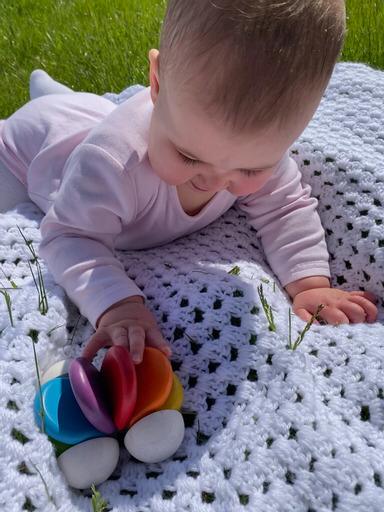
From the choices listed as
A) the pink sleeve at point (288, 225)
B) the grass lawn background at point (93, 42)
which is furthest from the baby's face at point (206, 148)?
the grass lawn background at point (93, 42)

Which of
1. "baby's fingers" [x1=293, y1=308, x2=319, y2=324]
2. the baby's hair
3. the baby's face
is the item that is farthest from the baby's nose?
"baby's fingers" [x1=293, y1=308, x2=319, y2=324]

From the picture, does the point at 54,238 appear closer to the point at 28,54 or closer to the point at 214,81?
the point at 214,81

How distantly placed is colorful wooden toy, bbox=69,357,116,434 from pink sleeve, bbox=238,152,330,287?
0.70m

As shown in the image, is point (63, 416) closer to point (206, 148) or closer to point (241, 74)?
point (206, 148)

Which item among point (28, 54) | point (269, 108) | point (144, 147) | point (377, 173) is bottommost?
point (28, 54)

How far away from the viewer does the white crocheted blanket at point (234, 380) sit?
4.19 feet

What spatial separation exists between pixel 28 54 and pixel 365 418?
88.5 inches

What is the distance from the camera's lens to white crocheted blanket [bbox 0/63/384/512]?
1.28m

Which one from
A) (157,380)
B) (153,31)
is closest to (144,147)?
(157,380)

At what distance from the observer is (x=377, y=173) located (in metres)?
1.93

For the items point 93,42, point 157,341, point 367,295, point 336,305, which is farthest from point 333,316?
point 93,42

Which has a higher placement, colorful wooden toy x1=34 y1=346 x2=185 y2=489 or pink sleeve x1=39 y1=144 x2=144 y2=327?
pink sleeve x1=39 y1=144 x2=144 y2=327

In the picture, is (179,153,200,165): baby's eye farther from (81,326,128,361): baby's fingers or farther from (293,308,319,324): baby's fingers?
(293,308,319,324): baby's fingers

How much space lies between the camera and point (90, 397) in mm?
1302
